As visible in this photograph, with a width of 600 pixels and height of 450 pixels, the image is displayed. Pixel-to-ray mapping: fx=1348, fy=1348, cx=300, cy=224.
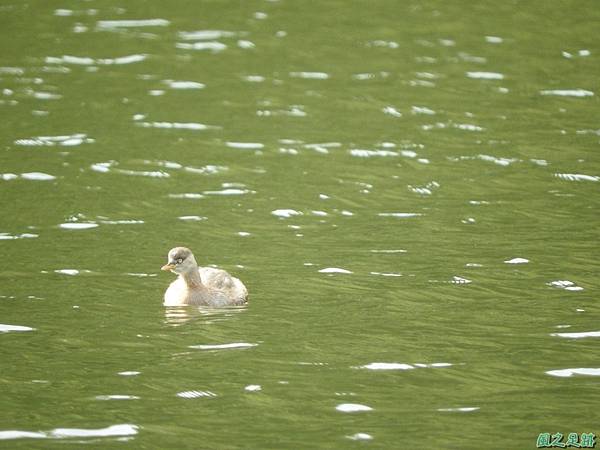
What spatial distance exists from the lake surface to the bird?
0.22 m

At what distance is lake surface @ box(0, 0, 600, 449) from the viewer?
12961 millimetres

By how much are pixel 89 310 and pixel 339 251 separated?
12.9 feet

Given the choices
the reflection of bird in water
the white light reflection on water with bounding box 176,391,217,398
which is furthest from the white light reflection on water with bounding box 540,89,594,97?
the white light reflection on water with bounding box 176,391,217,398

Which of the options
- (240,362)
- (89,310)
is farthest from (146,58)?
(240,362)

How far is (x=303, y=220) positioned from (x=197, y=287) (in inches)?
141

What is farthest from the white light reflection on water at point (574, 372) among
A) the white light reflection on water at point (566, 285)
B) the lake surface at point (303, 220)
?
the white light reflection on water at point (566, 285)

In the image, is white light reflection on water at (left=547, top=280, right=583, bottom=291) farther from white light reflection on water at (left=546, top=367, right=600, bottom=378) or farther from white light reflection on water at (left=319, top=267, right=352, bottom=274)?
white light reflection on water at (left=546, top=367, right=600, bottom=378)

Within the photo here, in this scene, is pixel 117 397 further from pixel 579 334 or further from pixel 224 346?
pixel 579 334

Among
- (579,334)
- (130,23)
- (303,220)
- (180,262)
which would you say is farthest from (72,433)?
(130,23)

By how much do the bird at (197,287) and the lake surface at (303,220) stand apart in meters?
0.22

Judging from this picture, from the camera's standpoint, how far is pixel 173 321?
15.6 m

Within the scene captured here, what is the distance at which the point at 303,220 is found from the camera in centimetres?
1961

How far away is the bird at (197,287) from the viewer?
16.2 m

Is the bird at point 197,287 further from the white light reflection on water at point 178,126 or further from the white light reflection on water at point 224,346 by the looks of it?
the white light reflection on water at point 178,126
